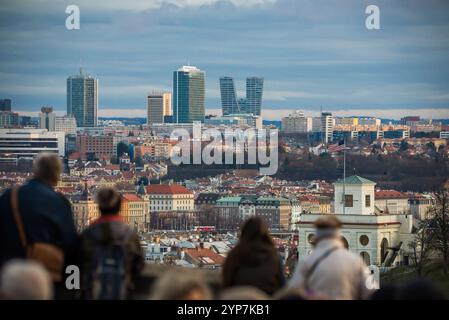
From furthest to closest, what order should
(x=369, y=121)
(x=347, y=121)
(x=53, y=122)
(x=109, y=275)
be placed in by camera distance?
1. (x=53, y=122)
2. (x=369, y=121)
3. (x=347, y=121)
4. (x=109, y=275)

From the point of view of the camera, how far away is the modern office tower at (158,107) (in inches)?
6856

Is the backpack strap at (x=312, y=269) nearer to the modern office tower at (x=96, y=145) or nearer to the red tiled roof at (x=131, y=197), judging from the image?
the red tiled roof at (x=131, y=197)

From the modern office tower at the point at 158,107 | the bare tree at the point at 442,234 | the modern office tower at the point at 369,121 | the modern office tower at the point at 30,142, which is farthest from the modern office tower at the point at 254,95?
the bare tree at the point at 442,234

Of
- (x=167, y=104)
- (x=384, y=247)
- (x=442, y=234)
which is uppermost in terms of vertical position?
(x=167, y=104)

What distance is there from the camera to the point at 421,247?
117 feet

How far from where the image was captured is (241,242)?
31.2 ft

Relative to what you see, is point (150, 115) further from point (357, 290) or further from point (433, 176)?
point (357, 290)

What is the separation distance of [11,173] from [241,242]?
328 ft

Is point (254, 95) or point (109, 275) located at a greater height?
point (254, 95)

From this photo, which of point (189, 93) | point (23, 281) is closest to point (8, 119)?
point (189, 93)

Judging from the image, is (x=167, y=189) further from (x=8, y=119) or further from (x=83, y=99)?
(x=83, y=99)

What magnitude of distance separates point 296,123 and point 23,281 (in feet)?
457

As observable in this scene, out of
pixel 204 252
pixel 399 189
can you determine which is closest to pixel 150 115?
A: pixel 399 189

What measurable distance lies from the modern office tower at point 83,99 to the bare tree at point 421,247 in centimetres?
11157
